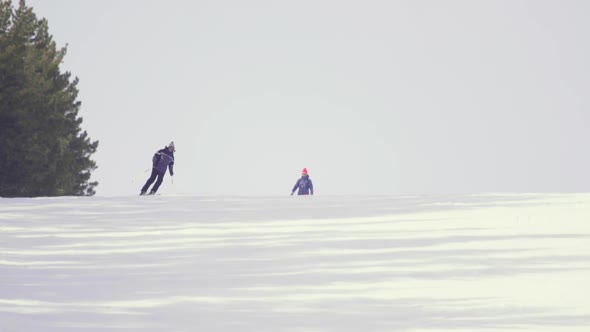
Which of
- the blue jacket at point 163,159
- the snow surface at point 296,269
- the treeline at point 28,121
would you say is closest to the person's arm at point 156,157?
the blue jacket at point 163,159

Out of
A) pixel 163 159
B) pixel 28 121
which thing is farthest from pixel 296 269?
pixel 28 121

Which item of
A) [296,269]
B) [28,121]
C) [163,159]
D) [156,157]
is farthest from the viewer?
[28,121]

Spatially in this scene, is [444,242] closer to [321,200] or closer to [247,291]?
[247,291]

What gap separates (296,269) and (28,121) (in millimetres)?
44791

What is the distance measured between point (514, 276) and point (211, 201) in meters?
13.7

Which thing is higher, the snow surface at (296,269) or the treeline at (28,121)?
the treeline at (28,121)

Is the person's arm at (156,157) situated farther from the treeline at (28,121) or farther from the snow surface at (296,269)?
the treeline at (28,121)

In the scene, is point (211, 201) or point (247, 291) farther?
point (211, 201)

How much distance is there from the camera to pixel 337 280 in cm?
1291

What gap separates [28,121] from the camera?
5716cm

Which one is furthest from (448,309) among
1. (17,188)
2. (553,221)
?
(17,188)

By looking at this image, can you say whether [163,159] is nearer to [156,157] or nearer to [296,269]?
[156,157]

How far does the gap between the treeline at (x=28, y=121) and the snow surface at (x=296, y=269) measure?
33.7m

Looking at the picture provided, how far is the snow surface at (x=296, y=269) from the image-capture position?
10.6 meters
